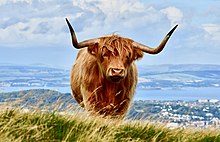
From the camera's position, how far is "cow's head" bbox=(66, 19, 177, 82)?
13.0 m

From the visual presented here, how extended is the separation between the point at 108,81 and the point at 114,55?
737 mm

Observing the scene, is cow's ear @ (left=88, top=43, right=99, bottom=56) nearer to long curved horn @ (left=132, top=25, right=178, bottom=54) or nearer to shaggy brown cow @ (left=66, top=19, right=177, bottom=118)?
shaggy brown cow @ (left=66, top=19, right=177, bottom=118)

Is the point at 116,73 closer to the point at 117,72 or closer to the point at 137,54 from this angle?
the point at 117,72

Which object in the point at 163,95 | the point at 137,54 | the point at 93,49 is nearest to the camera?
the point at 93,49

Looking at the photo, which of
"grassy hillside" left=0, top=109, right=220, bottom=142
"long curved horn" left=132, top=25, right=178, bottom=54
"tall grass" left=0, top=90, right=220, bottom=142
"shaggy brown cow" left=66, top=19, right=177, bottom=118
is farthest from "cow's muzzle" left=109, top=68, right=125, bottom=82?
"grassy hillside" left=0, top=109, right=220, bottom=142

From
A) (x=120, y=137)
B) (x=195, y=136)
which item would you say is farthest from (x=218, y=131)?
(x=120, y=137)

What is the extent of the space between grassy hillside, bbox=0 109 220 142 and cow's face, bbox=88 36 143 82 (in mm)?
1849

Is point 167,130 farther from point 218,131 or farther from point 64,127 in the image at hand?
point 64,127

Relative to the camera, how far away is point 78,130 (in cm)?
966

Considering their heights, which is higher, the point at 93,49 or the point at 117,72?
the point at 93,49

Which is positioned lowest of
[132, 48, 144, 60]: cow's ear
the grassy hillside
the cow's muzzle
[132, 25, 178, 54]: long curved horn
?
the grassy hillside

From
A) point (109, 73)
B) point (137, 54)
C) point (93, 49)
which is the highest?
point (93, 49)

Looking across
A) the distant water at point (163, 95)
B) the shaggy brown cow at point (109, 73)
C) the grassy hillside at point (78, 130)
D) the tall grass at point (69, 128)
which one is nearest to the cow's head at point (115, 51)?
the shaggy brown cow at point (109, 73)

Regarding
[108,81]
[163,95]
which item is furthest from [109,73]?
[163,95]
